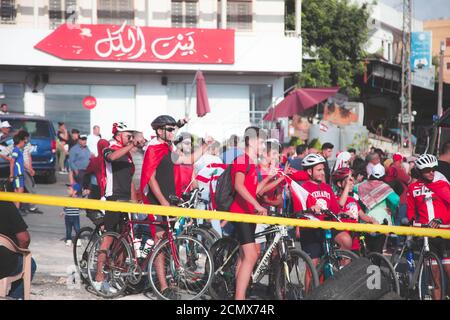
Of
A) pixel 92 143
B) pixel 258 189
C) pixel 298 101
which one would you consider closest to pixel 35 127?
pixel 92 143

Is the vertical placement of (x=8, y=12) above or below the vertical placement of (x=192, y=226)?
above

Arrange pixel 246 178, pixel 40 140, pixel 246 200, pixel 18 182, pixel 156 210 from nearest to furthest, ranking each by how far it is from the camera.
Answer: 1. pixel 156 210
2. pixel 246 200
3. pixel 246 178
4. pixel 18 182
5. pixel 40 140

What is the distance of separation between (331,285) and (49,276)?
10.7ft

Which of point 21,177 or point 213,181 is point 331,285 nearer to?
point 213,181

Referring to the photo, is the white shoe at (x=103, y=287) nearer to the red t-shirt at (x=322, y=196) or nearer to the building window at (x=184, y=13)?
the red t-shirt at (x=322, y=196)

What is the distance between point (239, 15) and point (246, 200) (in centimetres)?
2208

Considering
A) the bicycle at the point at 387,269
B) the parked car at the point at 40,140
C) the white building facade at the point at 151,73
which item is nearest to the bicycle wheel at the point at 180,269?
the bicycle at the point at 387,269

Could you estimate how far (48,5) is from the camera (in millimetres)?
26047

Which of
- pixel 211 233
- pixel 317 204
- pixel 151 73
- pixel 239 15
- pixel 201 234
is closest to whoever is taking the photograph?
pixel 317 204

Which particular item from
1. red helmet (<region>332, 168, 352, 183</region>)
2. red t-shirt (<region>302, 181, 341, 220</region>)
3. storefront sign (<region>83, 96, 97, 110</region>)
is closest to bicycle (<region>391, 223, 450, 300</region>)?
red t-shirt (<region>302, 181, 341, 220</region>)

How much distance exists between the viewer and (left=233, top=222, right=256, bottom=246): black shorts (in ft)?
21.3

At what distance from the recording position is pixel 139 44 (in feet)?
82.1

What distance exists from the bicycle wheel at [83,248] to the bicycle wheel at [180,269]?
0.93m

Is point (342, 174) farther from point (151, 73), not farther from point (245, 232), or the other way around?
point (151, 73)
